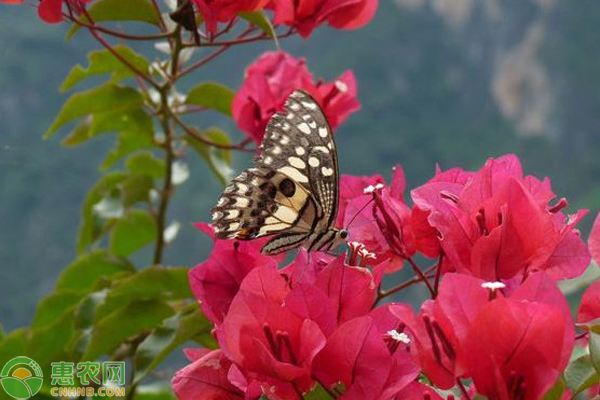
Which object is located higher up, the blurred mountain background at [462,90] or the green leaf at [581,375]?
the blurred mountain background at [462,90]

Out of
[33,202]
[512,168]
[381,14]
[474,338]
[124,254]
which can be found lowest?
[474,338]

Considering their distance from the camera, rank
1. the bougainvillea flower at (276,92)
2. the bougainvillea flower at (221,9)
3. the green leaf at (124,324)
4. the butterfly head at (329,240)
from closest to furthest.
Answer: the butterfly head at (329,240), the bougainvillea flower at (221,9), the green leaf at (124,324), the bougainvillea flower at (276,92)

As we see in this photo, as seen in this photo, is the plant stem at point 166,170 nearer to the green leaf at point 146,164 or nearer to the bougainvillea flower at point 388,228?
the green leaf at point 146,164

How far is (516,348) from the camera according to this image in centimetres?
49

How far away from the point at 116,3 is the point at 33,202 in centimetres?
447

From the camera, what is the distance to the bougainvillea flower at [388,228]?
0.65 meters

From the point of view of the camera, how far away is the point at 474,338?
0.49 meters

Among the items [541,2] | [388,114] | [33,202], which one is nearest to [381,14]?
[388,114]

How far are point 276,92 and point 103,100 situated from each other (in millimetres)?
229

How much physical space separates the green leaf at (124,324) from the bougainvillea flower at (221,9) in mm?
324

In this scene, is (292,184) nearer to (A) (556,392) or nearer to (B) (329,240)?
(B) (329,240)

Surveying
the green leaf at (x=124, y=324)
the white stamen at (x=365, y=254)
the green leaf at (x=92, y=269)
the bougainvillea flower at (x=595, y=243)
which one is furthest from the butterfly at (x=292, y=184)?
the green leaf at (x=92, y=269)

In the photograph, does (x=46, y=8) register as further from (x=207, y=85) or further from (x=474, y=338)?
(x=474, y=338)

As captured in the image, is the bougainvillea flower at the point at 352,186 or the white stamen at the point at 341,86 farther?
the white stamen at the point at 341,86
